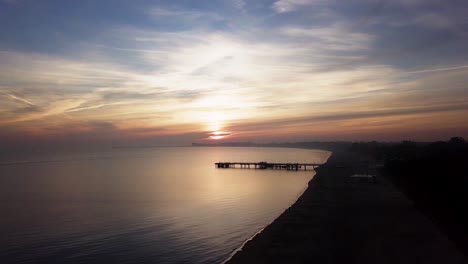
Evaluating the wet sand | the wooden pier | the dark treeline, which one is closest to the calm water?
the wet sand

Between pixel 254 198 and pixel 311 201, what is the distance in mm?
12505

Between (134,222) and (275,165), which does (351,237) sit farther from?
(275,165)

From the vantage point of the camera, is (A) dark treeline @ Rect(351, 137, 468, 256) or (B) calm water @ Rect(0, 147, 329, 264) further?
(A) dark treeline @ Rect(351, 137, 468, 256)

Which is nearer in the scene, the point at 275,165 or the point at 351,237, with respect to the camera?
the point at 351,237

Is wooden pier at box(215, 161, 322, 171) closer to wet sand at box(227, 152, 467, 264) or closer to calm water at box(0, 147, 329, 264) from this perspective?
calm water at box(0, 147, 329, 264)

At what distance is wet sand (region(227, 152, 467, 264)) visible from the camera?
22047 millimetres

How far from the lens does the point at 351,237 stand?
2677 cm

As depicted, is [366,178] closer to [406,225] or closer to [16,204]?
[406,225]

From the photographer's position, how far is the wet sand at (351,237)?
2205cm

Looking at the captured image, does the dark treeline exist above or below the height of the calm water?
above

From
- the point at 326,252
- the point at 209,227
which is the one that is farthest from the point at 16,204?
the point at 326,252

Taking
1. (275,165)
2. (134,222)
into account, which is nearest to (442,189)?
(134,222)

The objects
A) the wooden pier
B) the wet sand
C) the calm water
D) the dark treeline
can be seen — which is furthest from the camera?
the wooden pier

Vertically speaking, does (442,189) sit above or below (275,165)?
above
